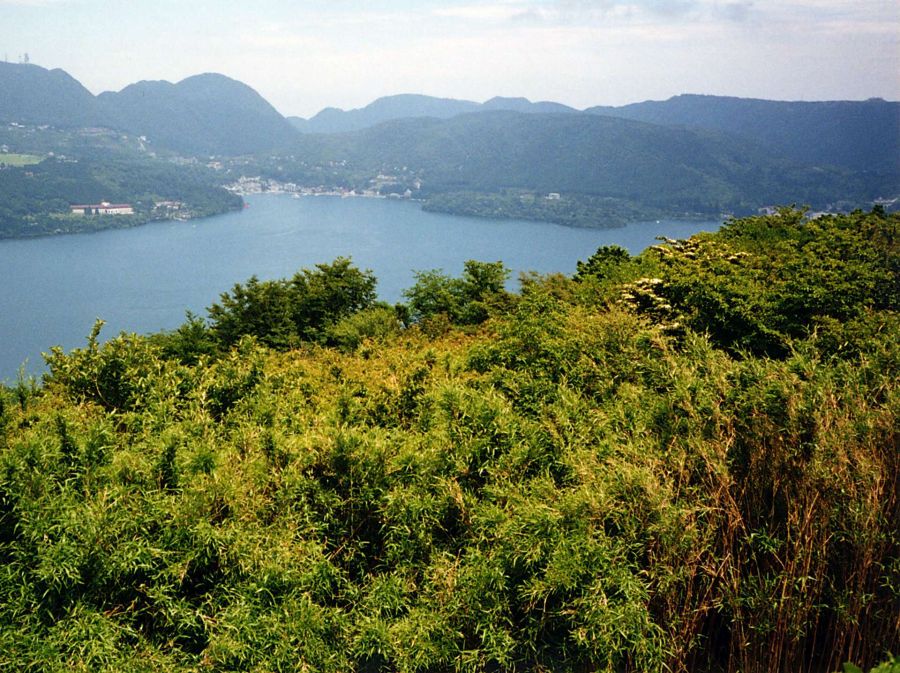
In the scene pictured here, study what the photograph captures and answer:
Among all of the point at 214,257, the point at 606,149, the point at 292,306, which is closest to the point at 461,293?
the point at 292,306

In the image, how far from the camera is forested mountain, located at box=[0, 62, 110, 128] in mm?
174125

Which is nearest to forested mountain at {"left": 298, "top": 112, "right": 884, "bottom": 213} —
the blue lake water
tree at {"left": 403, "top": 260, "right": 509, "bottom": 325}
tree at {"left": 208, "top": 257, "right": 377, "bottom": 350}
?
the blue lake water

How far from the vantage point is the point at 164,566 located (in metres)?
5.27

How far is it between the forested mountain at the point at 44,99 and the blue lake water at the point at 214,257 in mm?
93198

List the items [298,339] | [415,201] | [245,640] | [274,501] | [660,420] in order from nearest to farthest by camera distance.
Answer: [245,640] < [274,501] < [660,420] < [298,339] < [415,201]

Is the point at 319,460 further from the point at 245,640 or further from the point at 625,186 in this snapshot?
the point at 625,186

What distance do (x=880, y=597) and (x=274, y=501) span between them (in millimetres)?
5010

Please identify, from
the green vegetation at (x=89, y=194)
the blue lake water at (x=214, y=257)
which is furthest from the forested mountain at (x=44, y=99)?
the blue lake water at (x=214, y=257)

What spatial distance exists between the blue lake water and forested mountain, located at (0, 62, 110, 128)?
306ft

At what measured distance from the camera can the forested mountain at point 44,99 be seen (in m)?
174

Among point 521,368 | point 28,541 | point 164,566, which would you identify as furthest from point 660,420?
point 28,541

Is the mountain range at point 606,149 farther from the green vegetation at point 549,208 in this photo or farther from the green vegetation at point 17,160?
the green vegetation at point 17,160

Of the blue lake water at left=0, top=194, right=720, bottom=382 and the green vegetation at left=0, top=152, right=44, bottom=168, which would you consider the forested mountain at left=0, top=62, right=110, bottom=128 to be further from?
the blue lake water at left=0, top=194, right=720, bottom=382

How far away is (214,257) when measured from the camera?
274 feet
